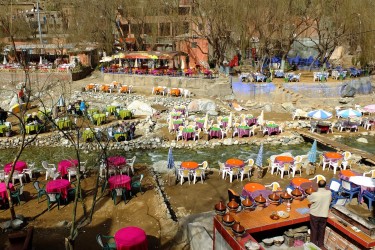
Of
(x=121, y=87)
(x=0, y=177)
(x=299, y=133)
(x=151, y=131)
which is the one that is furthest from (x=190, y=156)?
(x=121, y=87)

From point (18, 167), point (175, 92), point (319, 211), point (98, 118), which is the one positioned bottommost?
point (18, 167)

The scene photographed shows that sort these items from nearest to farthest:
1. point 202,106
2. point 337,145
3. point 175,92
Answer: point 337,145 → point 202,106 → point 175,92

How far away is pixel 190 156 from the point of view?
671 inches

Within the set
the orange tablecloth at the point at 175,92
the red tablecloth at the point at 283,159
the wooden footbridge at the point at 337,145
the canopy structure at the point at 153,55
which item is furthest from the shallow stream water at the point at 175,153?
the canopy structure at the point at 153,55

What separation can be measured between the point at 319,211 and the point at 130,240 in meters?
4.00

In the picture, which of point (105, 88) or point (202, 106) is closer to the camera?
point (202, 106)

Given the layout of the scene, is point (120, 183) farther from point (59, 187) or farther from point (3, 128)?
point (3, 128)

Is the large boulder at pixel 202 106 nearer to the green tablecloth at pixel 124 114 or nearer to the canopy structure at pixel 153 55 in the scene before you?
the green tablecloth at pixel 124 114

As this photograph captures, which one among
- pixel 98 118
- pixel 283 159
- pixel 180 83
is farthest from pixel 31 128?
pixel 180 83

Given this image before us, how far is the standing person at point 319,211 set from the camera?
21.9 feet

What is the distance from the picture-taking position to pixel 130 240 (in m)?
7.32

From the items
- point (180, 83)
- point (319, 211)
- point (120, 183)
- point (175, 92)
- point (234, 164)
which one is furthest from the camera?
point (180, 83)

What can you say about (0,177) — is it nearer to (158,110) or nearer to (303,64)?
(158,110)

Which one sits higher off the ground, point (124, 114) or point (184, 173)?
point (124, 114)
